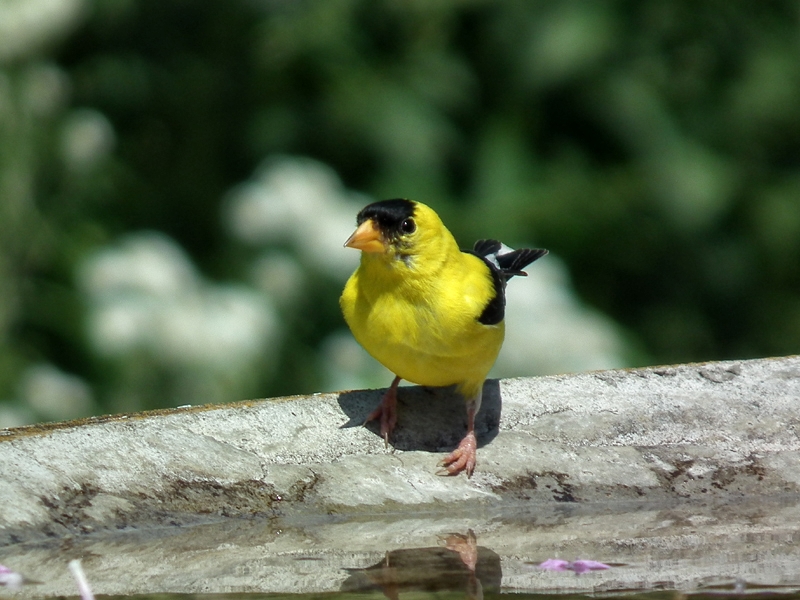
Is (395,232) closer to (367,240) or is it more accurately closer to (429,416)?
(367,240)

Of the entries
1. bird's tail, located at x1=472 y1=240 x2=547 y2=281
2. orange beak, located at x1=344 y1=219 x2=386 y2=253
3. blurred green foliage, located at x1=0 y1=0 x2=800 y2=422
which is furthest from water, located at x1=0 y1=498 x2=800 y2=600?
blurred green foliage, located at x1=0 y1=0 x2=800 y2=422

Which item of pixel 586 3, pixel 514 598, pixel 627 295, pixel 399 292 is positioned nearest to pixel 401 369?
pixel 399 292

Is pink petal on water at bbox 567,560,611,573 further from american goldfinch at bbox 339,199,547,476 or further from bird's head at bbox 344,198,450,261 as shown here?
bird's head at bbox 344,198,450,261

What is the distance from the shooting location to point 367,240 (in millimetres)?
2938

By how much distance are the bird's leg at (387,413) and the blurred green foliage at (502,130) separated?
2.11m

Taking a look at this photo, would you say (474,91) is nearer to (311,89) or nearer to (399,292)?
(311,89)

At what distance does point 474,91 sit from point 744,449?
10.7 feet

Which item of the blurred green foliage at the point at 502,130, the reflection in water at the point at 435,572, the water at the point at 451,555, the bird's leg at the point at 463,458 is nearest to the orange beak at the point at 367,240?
the bird's leg at the point at 463,458

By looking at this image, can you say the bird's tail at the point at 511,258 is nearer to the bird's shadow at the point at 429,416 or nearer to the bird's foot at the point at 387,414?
the bird's shadow at the point at 429,416

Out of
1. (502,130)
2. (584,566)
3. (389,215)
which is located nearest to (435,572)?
(584,566)

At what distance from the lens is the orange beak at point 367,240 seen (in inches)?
115

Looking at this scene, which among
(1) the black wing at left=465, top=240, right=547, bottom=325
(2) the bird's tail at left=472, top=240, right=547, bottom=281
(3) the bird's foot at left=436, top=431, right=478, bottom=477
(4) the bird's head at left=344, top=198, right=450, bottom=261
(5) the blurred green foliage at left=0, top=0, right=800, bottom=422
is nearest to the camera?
(3) the bird's foot at left=436, top=431, right=478, bottom=477

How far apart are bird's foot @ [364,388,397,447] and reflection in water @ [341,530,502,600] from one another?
1.74 feet

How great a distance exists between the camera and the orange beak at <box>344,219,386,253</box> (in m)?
2.92
